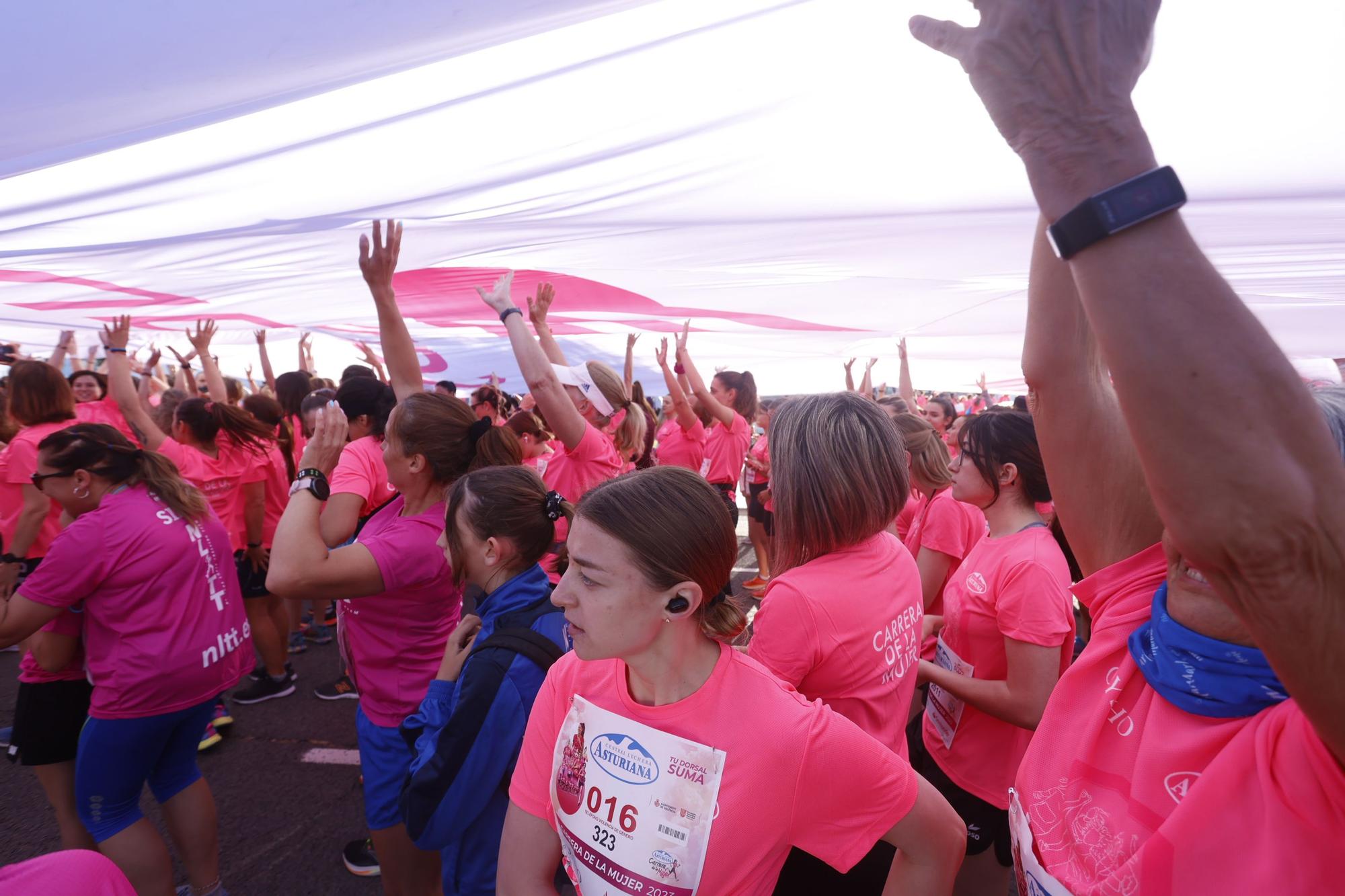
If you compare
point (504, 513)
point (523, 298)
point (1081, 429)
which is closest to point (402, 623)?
point (504, 513)

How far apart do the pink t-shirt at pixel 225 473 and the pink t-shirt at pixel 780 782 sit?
4002 millimetres

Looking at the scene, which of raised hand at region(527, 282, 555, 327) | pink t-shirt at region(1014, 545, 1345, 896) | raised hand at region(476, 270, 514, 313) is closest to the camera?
pink t-shirt at region(1014, 545, 1345, 896)

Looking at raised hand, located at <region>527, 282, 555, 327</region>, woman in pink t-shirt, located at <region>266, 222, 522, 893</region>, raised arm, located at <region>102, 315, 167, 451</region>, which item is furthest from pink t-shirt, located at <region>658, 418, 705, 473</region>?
woman in pink t-shirt, located at <region>266, 222, 522, 893</region>

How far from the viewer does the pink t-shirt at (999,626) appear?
6.25 ft

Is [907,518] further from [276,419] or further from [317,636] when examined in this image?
[317,636]

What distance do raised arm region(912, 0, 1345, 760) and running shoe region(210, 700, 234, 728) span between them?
15.7ft

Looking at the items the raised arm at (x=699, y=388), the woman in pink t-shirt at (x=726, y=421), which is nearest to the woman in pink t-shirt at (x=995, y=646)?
the raised arm at (x=699, y=388)

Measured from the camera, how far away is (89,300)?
16.0 ft

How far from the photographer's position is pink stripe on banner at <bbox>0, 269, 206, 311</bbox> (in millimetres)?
3807

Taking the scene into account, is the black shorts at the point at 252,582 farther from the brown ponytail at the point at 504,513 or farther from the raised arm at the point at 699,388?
the raised arm at the point at 699,388

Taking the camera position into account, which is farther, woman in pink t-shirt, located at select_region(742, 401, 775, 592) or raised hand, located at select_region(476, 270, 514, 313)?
woman in pink t-shirt, located at select_region(742, 401, 775, 592)

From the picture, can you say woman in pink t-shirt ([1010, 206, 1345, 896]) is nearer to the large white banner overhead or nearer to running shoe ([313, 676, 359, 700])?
the large white banner overhead

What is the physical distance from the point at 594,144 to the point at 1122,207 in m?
2.18

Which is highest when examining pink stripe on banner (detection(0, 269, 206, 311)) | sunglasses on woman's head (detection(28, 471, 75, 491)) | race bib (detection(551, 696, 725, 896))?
pink stripe on banner (detection(0, 269, 206, 311))
